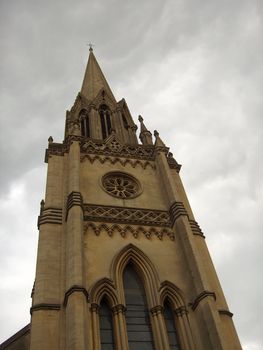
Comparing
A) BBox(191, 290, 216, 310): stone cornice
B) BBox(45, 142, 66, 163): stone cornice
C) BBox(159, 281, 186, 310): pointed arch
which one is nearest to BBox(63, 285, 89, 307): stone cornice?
BBox(159, 281, 186, 310): pointed arch

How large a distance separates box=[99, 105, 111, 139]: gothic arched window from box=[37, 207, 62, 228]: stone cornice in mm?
9442

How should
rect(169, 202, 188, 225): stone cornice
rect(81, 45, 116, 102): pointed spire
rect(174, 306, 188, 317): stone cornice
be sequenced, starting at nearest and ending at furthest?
rect(174, 306, 188, 317): stone cornice < rect(169, 202, 188, 225): stone cornice < rect(81, 45, 116, 102): pointed spire

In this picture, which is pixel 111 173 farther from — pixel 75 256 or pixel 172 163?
pixel 75 256

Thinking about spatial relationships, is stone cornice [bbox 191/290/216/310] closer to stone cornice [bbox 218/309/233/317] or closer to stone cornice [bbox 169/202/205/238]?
stone cornice [bbox 218/309/233/317]

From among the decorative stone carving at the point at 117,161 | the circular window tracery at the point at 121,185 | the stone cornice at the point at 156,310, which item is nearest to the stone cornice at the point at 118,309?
the stone cornice at the point at 156,310

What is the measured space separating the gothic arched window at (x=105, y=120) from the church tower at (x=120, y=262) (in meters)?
4.75

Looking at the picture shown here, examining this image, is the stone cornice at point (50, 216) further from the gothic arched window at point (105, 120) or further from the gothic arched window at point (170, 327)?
the gothic arched window at point (105, 120)

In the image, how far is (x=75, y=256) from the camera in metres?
13.3

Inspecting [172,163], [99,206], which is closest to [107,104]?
[172,163]

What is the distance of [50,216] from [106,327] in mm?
4955

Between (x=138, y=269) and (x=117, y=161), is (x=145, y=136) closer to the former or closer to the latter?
(x=117, y=161)

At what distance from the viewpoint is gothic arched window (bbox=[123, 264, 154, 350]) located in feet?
41.5

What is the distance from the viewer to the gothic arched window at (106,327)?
12.3m

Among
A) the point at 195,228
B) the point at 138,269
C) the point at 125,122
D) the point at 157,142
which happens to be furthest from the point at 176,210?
the point at 125,122
